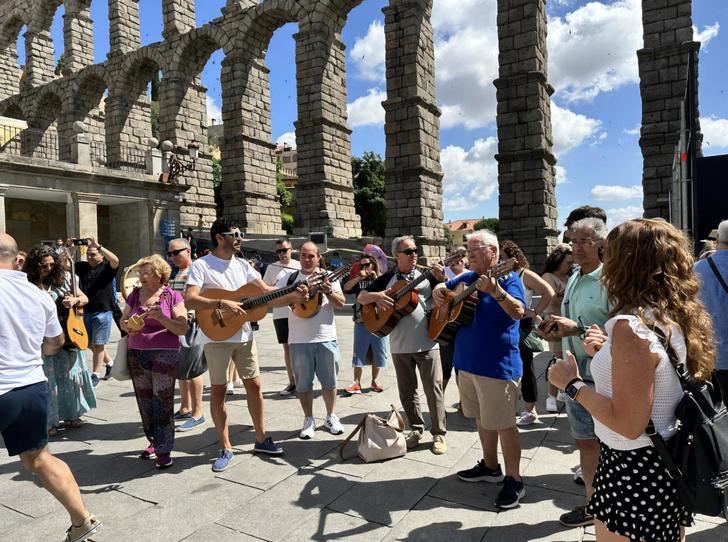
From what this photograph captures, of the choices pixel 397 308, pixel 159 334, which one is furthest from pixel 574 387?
pixel 159 334

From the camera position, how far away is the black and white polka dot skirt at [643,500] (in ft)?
5.81

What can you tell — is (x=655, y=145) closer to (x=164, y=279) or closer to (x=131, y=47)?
(x=164, y=279)

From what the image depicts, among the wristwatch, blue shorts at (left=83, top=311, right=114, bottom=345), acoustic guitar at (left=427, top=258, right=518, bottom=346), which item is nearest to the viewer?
the wristwatch

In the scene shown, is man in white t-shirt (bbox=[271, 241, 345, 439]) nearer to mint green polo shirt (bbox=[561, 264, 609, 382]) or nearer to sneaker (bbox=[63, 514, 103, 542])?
sneaker (bbox=[63, 514, 103, 542])

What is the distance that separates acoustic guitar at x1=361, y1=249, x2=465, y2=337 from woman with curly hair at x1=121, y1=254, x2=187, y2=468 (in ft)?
5.26

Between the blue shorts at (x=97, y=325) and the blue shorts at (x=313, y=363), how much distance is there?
337 cm

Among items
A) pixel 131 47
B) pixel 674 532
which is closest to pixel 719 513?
pixel 674 532

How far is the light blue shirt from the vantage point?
3.09 meters

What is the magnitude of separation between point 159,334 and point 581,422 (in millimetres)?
3216

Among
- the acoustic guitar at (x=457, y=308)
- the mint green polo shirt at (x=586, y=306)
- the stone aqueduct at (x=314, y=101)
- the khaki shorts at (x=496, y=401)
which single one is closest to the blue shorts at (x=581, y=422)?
the mint green polo shirt at (x=586, y=306)

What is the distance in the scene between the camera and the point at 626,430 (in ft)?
5.62

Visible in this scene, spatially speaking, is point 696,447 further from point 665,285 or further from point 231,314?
point 231,314

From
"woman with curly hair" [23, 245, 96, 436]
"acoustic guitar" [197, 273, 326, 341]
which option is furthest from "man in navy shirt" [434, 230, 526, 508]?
"woman with curly hair" [23, 245, 96, 436]

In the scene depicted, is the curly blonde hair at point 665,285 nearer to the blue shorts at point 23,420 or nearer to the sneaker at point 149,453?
the blue shorts at point 23,420
